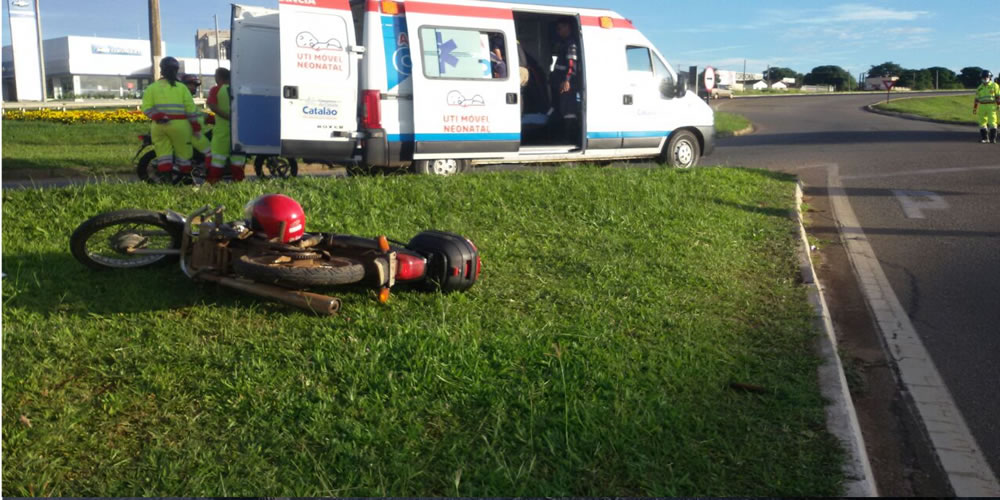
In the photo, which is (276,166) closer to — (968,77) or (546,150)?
(546,150)

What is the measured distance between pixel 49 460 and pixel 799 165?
14904 millimetres

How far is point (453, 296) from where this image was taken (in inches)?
219

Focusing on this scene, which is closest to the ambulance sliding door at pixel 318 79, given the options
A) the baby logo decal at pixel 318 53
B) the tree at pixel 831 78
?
the baby logo decal at pixel 318 53

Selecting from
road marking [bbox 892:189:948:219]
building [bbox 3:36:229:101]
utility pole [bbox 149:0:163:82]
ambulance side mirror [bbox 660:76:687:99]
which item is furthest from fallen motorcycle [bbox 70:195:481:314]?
building [bbox 3:36:229:101]

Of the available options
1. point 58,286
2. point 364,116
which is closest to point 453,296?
point 58,286

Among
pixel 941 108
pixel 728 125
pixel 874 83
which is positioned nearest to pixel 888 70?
pixel 874 83

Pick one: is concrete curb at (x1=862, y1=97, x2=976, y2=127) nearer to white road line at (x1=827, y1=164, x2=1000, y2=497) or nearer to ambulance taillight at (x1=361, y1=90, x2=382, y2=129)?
ambulance taillight at (x1=361, y1=90, x2=382, y2=129)

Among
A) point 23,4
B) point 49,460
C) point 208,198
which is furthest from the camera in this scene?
point 23,4

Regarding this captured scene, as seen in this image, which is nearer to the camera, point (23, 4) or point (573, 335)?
point (573, 335)

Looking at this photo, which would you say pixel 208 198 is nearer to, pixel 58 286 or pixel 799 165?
pixel 58 286

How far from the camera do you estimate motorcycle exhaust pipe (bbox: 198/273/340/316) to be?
4.78 meters

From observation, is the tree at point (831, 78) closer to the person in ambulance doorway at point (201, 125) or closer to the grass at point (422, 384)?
the person in ambulance doorway at point (201, 125)

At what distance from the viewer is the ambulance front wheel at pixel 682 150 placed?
1389 cm

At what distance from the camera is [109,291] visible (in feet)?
17.4
